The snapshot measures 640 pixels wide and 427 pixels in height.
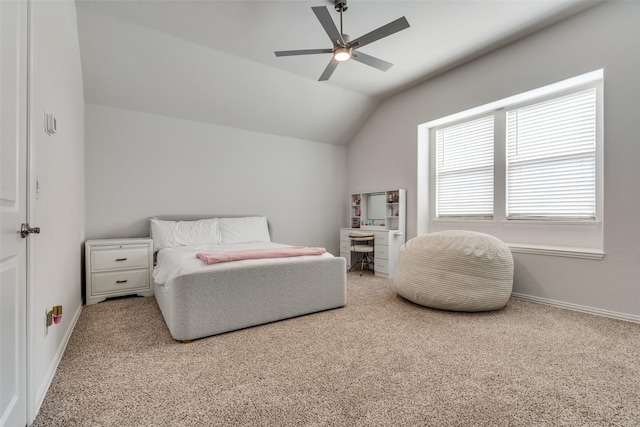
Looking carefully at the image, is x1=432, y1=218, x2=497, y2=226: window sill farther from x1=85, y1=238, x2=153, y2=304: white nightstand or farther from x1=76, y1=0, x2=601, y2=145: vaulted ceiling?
x1=85, y1=238, x2=153, y2=304: white nightstand

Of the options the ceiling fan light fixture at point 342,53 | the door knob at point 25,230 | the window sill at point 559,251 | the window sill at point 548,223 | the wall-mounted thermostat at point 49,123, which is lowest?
the window sill at point 559,251

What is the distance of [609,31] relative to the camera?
2.69 meters

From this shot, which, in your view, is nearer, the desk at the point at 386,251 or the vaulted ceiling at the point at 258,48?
the vaulted ceiling at the point at 258,48

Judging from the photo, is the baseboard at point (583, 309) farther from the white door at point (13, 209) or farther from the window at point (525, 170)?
the white door at point (13, 209)

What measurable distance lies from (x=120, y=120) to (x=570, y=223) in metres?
5.43

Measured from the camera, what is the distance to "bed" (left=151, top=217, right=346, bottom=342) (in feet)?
7.14

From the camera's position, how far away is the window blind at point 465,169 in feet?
13.0

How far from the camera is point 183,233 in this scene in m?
3.83

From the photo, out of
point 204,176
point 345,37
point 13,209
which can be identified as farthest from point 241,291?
point 204,176

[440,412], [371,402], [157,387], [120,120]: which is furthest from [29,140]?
[120,120]

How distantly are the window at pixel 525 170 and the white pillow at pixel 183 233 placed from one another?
121 inches

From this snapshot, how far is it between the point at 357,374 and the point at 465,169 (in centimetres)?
346

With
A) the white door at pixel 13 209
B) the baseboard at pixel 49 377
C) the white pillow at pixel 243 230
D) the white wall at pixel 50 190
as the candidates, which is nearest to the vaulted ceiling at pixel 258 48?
the white wall at pixel 50 190

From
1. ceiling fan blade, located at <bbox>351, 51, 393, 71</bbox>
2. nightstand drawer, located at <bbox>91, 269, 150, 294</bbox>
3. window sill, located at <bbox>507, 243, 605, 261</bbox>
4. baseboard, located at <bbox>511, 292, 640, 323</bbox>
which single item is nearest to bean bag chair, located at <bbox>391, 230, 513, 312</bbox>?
window sill, located at <bbox>507, 243, 605, 261</bbox>
